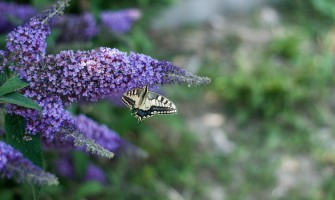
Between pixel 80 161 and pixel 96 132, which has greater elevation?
pixel 80 161

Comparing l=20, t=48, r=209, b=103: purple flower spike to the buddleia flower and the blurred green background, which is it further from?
the blurred green background

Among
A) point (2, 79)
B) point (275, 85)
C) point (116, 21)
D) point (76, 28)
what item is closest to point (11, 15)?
point (76, 28)

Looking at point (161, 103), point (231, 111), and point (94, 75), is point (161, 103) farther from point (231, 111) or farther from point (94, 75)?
point (231, 111)

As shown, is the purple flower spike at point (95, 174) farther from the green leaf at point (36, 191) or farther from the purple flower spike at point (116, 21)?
the green leaf at point (36, 191)

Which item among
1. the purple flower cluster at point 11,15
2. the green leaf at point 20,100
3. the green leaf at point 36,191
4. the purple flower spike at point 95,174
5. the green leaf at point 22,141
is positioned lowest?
the green leaf at point 36,191

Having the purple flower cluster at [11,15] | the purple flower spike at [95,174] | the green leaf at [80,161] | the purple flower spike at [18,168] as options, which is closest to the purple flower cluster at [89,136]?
the purple flower spike at [18,168]
